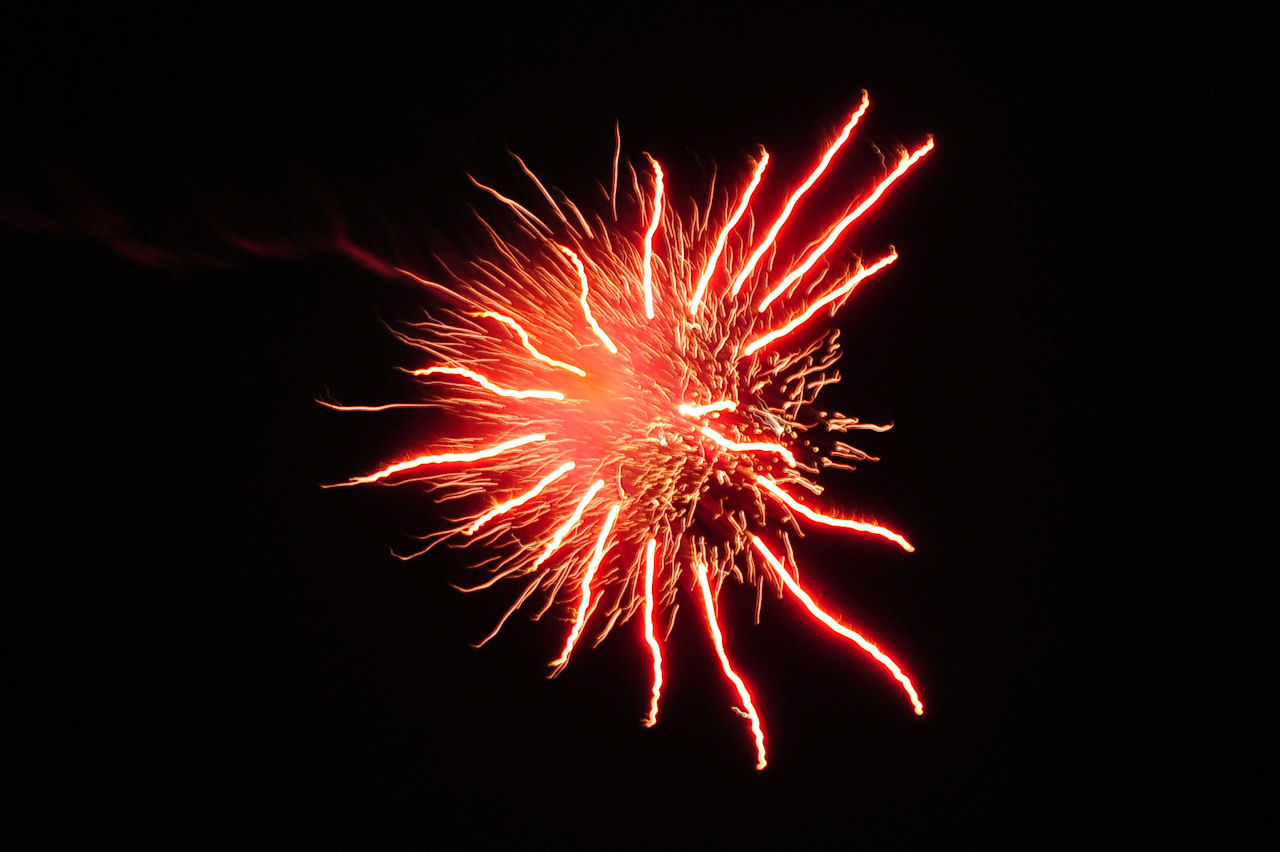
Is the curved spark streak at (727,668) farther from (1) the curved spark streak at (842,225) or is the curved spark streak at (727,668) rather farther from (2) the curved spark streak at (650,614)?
(1) the curved spark streak at (842,225)

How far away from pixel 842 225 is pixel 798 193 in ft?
0.34

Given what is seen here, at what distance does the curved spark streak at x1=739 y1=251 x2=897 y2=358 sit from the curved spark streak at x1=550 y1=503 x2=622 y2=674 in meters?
0.37

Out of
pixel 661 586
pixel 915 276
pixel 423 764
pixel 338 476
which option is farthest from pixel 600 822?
pixel 915 276

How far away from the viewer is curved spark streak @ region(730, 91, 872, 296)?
3.67ft

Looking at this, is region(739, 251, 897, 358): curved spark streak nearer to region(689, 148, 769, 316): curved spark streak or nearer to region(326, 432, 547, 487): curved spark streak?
region(689, 148, 769, 316): curved spark streak

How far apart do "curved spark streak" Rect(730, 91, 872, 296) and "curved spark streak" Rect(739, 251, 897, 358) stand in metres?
0.11

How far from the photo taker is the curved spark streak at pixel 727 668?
1.11m

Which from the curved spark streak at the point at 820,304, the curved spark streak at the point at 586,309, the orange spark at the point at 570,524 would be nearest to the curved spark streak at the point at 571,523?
the orange spark at the point at 570,524

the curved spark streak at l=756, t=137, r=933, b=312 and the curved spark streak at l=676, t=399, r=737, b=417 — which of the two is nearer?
the curved spark streak at l=676, t=399, r=737, b=417

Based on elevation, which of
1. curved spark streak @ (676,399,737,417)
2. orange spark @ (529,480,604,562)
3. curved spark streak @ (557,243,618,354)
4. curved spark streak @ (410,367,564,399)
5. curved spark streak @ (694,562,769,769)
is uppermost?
curved spark streak @ (557,243,618,354)

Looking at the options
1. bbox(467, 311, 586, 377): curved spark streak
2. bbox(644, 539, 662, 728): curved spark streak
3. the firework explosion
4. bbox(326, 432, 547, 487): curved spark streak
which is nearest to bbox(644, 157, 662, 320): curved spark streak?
the firework explosion

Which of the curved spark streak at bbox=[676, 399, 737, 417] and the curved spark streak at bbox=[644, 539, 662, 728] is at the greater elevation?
the curved spark streak at bbox=[676, 399, 737, 417]

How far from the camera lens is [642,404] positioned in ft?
3.46

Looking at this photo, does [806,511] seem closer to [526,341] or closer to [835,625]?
[835,625]
